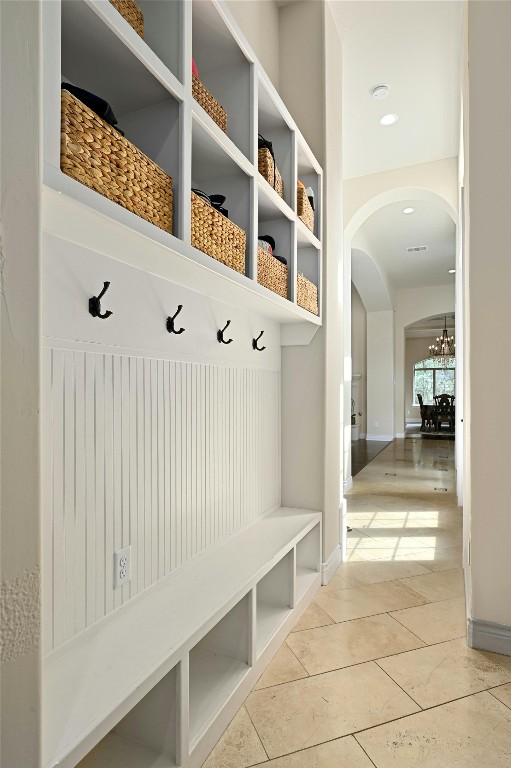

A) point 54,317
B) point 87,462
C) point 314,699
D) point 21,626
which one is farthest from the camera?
point 314,699

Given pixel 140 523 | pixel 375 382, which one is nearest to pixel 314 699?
pixel 140 523

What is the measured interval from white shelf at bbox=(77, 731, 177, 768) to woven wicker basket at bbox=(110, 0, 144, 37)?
1.84m

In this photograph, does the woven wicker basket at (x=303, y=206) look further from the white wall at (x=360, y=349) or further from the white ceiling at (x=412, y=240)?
the white wall at (x=360, y=349)

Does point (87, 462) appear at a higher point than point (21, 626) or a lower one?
higher

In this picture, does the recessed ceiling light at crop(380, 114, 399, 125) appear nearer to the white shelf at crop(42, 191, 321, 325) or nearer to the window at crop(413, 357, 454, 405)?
the white shelf at crop(42, 191, 321, 325)

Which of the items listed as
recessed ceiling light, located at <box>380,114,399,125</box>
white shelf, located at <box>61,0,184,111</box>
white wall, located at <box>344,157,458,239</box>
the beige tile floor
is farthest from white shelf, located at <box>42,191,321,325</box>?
white wall, located at <box>344,157,458,239</box>

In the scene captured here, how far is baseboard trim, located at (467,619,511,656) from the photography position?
1.93m

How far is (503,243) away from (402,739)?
1873 millimetres

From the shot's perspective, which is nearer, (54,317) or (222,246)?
(54,317)

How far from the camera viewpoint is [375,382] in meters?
10.0

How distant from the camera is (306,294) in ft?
7.66

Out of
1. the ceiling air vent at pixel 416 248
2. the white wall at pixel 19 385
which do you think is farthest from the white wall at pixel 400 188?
the white wall at pixel 19 385

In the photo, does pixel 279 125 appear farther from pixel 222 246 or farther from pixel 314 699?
pixel 314 699

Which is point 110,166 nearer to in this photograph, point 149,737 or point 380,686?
point 149,737
